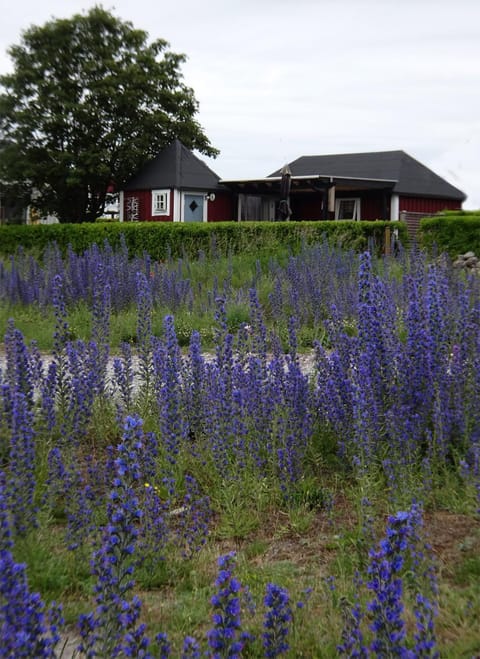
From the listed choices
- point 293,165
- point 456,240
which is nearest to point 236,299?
point 456,240

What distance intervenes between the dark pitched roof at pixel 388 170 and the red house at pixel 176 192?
582 cm

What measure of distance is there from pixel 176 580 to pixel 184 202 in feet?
95.9

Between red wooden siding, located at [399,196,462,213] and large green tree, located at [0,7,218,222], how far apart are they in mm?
10892

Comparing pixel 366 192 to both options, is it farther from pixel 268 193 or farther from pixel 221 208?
pixel 221 208

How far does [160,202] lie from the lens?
104 ft

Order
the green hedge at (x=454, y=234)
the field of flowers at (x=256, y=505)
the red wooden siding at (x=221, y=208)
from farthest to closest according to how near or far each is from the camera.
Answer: the red wooden siding at (x=221, y=208), the green hedge at (x=454, y=234), the field of flowers at (x=256, y=505)

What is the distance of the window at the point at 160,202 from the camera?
31.2m

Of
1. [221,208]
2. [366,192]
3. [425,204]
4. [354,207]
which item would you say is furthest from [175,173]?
[425,204]

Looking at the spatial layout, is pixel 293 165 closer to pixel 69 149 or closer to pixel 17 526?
pixel 69 149

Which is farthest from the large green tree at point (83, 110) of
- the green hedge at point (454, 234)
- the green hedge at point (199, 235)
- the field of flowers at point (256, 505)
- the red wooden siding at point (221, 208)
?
the field of flowers at point (256, 505)

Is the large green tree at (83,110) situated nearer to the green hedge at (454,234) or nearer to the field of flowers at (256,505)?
the green hedge at (454,234)

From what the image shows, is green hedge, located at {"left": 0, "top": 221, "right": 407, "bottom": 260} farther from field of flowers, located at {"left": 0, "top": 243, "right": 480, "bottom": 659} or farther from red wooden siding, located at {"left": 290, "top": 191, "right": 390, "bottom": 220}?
red wooden siding, located at {"left": 290, "top": 191, "right": 390, "bottom": 220}

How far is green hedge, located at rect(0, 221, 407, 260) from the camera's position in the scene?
15.5 m

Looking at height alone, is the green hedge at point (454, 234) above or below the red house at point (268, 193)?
below
